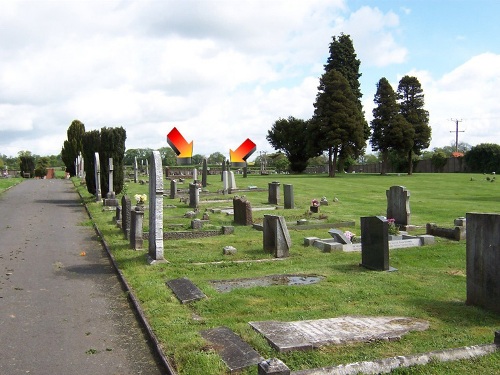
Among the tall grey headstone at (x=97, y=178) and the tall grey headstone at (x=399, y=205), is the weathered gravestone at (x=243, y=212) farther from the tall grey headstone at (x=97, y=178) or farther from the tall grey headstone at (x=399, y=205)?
the tall grey headstone at (x=97, y=178)

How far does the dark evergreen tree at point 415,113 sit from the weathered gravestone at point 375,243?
46.8m

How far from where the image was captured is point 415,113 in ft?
183

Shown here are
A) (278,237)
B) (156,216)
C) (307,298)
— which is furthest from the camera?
(278,237)

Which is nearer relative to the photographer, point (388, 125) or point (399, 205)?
point (399, 205)

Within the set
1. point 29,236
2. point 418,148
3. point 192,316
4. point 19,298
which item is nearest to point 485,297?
point 192,316

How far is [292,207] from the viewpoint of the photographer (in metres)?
21.9

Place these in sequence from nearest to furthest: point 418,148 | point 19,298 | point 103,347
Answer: point 103,347, point 19,298, point 418,148

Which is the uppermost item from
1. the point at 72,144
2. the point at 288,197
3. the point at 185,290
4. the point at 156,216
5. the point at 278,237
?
the point at 72,144

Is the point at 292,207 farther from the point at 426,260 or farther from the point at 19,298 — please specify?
the point at 19,298

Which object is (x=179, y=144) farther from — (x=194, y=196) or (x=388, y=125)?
(x=388, y=125)

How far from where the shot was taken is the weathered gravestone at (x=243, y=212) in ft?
55.7

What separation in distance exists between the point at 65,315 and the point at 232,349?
2.97 meters

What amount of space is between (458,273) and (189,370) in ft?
20.7

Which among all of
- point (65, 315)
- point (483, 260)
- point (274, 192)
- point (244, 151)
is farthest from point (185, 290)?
point (244, 151)
